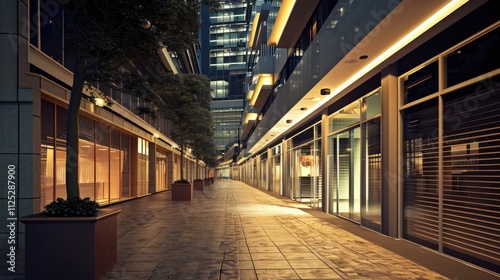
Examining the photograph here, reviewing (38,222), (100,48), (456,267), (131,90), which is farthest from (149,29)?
(456,267)

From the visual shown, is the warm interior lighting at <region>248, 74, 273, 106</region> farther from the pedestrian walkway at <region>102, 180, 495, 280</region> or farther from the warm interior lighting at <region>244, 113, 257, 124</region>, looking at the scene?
the pedestrian walkway at <region>102, 180, 495, 280</region>

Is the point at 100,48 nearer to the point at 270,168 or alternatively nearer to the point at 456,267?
the point at 456,267

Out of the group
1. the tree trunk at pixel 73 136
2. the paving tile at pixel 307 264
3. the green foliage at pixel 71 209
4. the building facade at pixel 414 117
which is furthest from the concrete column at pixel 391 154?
the tree trunk at pixel 73 136

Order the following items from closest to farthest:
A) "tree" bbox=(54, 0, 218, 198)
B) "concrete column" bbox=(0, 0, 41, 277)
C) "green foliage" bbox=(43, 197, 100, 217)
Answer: "green foliage" bbox=(43, 197, 100, 217) < "tree" bbox=(54, 0, 218, 198) < "concrete column" bbox=(0, 0, 41, 277)

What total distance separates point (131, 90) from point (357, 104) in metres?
7.09

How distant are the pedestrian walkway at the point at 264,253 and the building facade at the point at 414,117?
0.71m

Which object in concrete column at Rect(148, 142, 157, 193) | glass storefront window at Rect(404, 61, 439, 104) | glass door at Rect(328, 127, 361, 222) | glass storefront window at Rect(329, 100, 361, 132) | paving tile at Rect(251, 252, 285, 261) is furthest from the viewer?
concrete column at Rect(148, 142, 157, 193)

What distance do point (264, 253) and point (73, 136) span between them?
4223 mm

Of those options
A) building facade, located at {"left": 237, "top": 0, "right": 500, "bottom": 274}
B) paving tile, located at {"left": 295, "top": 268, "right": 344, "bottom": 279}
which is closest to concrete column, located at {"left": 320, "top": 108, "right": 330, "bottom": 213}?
building facade, located at {"left": 237, "top": 0, "right": 500, "bottom": 274}

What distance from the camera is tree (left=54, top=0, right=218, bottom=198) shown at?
6.87 metres

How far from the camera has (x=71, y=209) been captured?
6.22 metres

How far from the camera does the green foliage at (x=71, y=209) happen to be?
20.3ft

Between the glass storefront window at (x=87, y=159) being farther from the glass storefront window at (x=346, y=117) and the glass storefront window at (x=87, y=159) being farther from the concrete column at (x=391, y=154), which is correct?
the concrete column at (x=391, y=154)

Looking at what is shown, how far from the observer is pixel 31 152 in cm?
920
